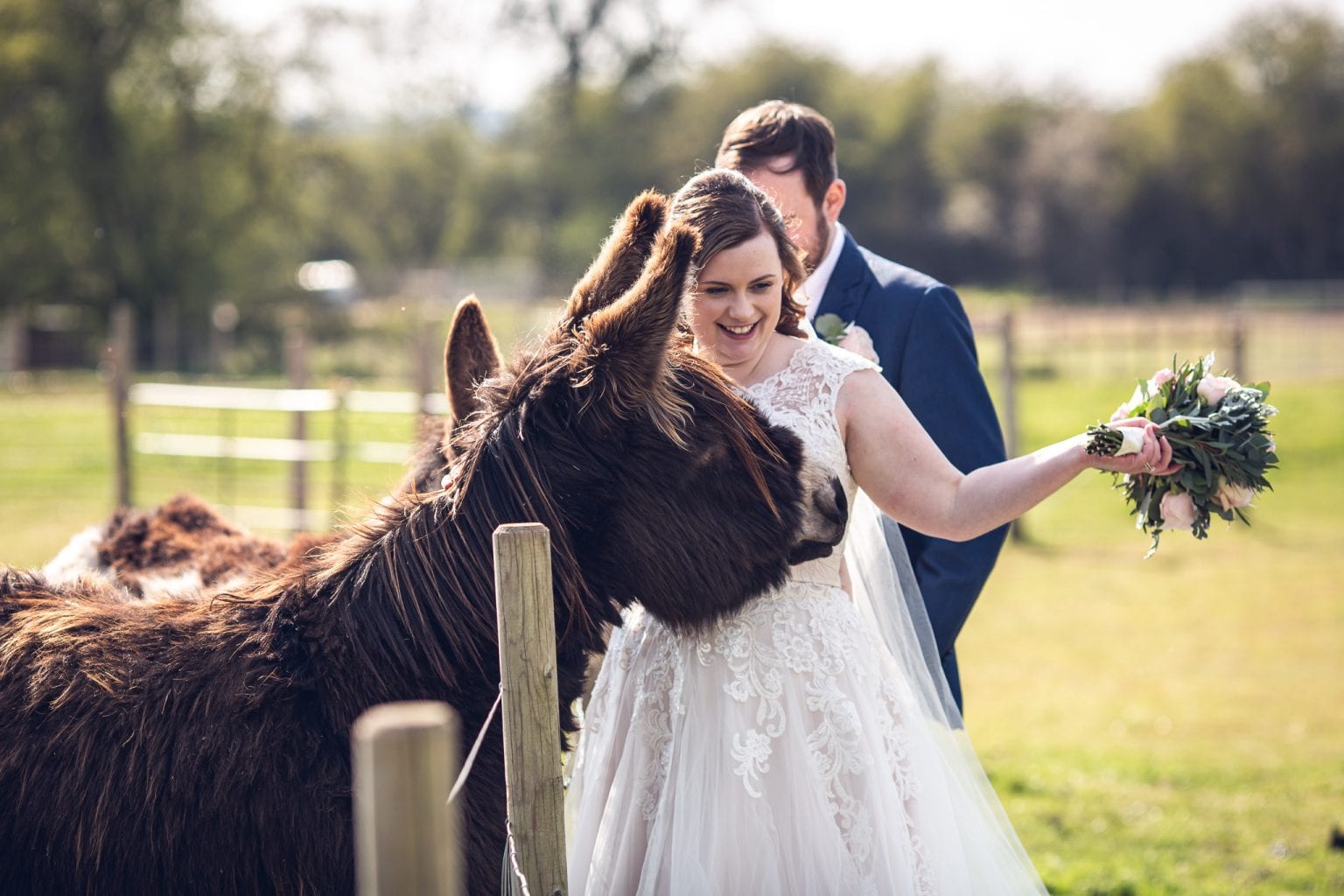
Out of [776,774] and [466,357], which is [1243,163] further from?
[776,774]

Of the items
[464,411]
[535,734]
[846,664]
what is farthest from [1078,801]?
[535,734]

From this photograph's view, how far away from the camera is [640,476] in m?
2.57

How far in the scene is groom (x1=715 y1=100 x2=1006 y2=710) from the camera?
351cm

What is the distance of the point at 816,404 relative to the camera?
9.43 feet

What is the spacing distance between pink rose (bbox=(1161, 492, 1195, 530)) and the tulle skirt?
2.46ft

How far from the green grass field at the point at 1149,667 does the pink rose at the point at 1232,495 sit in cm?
204

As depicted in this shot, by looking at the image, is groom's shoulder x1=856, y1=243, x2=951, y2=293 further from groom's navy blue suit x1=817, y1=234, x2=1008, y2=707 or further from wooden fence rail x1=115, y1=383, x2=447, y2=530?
wooden fence rail x1=115, y1=383, x2=447, y2=530

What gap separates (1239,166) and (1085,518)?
117 ft

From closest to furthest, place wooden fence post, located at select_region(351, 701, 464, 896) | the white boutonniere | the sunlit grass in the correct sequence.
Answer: wooden fence post, located at select_region(351, 701, 464, 896) < the white boutonniere < the sunlit grass

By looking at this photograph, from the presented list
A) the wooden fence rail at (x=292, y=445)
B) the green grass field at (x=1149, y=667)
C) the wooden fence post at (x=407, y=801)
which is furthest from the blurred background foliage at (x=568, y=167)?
the wooden fence post at (x=407, y=801)

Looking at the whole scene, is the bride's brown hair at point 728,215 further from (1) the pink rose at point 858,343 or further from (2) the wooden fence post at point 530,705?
(2) the wooden fence post at point 530,705

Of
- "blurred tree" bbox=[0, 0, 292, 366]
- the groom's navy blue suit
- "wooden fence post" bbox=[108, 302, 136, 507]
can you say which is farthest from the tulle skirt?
"blurred tree" bbox=[0, 0, 292, 366]

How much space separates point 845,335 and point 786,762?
1343 mm

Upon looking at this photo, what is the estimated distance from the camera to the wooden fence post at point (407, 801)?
1354 millimetres
